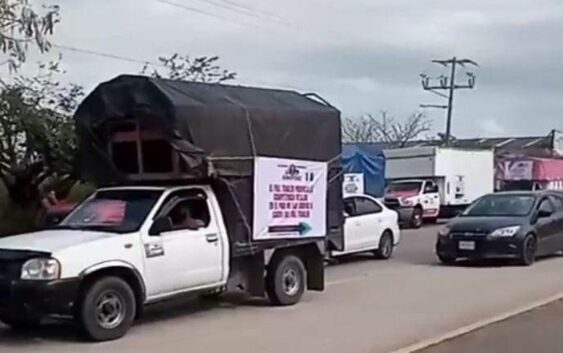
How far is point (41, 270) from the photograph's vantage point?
11.5m

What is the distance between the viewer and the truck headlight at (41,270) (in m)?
11.5

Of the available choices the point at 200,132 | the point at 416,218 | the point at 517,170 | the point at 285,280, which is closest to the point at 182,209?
the point at 200,132

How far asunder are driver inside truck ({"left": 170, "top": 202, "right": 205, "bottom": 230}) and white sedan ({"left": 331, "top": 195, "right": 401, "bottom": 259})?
8.35 m

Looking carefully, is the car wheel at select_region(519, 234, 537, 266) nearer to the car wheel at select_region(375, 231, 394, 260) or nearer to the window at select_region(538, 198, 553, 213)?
the window at select_region(538, 198, 553, 213)

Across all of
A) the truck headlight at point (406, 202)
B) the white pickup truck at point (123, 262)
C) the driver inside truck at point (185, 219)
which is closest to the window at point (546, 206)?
the white pickup truck at point (123, 262)

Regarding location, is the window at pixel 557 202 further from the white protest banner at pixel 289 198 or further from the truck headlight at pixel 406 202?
the truck headlight at pixel 406 202

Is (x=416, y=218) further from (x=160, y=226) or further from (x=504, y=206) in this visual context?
(x=160, y=226)

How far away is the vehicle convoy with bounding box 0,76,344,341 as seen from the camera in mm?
11781

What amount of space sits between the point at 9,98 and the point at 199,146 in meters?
12.0

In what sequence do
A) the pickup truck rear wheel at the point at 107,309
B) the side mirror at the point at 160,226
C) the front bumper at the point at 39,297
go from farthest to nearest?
the side mirror at the point at 160,226, the pickup truck rear wheel at the point at 107,309, the front bumper at the point at 39,297

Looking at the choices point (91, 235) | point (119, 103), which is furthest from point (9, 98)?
point (91, 235)

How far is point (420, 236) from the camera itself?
32.5 metres

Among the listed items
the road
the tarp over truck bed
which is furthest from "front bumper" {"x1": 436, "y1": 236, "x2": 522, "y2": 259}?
the tarp over truck bed

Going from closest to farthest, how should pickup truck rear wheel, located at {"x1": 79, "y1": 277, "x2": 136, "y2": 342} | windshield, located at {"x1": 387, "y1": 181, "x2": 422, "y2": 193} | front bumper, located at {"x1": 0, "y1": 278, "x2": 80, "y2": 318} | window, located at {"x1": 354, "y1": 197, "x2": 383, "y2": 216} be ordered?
front bumper, located at {"x1": 0, "y1": 278, "x2": 80, "y2": 318} < pickup truck rear wheel, located at {"x1": 79, "y1": 277, "x2": 136, "y2": 342} < window, located at {"x1": 354, "y1": 197, "x2": 383, "y2": 216} < windshield, located at {"x1": 387, "y1": 181, "x2": 422, "y2": 193}
